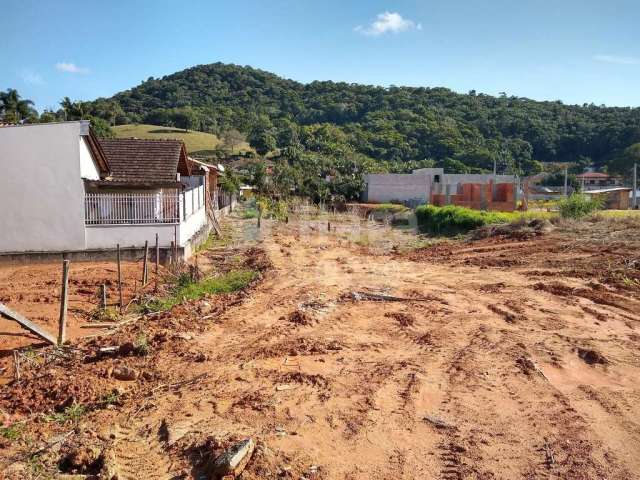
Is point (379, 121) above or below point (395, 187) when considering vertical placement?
above

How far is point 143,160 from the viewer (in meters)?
20.0

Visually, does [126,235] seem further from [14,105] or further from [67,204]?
[14,105]

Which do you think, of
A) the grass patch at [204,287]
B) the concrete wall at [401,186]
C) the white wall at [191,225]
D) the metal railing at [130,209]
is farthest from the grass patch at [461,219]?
the concrete wall at [401,186]

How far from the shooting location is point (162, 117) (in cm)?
9781

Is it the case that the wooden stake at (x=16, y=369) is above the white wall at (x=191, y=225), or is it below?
below

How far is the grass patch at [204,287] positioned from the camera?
36.8 feet

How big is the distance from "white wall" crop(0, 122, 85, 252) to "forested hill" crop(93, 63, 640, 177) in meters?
62.4

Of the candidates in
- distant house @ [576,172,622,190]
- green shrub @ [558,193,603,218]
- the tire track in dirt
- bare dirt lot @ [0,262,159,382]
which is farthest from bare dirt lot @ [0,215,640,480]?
distant house @ [576,172,622,190]

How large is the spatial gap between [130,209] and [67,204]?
178 centimetres

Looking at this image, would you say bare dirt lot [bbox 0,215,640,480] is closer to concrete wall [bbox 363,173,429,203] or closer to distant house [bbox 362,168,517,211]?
distant house [bbox 362,168,517,211]

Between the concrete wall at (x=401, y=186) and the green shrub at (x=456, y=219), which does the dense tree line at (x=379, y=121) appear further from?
the green shrub at (x=456, y=219)

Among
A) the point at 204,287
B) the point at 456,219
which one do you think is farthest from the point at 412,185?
the point at 204,287

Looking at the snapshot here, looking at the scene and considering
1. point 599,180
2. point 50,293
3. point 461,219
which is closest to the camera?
point 50,293

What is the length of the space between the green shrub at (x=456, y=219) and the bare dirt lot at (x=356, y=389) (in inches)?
497
